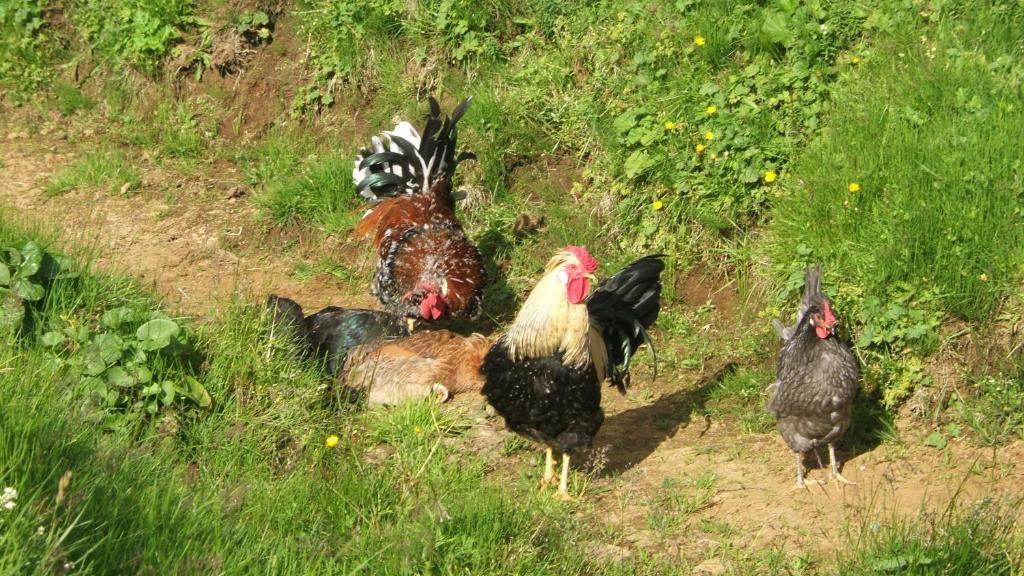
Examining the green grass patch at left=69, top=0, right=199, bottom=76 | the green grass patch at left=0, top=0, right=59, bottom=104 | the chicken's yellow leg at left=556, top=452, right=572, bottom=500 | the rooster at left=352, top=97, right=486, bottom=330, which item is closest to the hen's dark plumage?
the rooster at left=352, top=97, right=486, bottom=330

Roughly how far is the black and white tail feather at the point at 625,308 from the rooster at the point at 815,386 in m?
0.90

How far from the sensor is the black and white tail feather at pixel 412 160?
7.30m

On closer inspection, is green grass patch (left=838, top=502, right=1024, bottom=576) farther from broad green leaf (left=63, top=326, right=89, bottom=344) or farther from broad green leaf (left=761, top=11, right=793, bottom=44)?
broad green leaf (left=761, top=11, right=793, bottom=44)

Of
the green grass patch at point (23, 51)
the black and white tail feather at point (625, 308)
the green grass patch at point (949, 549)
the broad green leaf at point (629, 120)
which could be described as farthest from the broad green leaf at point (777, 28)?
the green grass patch at point (23, 51)

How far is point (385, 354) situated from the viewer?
6.42 m

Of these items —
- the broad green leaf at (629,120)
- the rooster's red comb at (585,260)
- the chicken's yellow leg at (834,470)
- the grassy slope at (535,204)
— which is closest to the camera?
the grassy slope at (535,204)

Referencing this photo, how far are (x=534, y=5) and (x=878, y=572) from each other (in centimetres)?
600

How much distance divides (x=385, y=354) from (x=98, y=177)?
3806 mm

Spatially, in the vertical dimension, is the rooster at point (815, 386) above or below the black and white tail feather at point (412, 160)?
below

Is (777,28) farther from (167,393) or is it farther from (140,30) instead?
(140,30)

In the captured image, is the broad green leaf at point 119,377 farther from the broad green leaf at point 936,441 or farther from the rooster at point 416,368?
the broad green leaf at point 936,441

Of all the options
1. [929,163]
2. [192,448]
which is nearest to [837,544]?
[929,163]

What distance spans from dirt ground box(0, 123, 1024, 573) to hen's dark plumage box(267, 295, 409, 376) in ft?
1.44

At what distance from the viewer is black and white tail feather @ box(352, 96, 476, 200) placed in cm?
730
